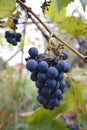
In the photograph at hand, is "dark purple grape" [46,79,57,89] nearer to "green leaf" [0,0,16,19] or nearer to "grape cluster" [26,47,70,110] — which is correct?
"grape cluster" [26,47,70,110]

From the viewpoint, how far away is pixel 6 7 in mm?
749

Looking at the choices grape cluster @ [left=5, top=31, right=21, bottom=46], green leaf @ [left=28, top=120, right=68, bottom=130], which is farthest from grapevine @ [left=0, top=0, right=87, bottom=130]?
green leaf @ [left=28, top=120, right=68, bottom=130]

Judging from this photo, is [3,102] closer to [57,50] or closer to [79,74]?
[79,74]

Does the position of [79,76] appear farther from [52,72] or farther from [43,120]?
[52,72]

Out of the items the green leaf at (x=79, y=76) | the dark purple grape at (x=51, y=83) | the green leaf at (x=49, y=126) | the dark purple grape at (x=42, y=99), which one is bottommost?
the green leaf at (x=49, y=126)

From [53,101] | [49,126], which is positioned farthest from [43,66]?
[49,126]

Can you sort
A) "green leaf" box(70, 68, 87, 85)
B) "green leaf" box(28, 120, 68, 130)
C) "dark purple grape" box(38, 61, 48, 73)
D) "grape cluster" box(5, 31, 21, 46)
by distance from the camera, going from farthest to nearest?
"green leaf" box(70, 68, 87, 85) → "green leaf" box(28, 120, 68, 130) → "grape cluster" box(5, 31, 21, 46) → "dark purple grape" box(38, 61, 48, 73)

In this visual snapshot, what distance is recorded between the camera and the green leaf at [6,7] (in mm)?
739

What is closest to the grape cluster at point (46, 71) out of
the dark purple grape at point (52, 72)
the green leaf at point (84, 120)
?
the dark purple grape at point (52, 72)

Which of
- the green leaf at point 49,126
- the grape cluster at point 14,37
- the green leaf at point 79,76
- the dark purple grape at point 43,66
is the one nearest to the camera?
the dark purple grape at point 43,66

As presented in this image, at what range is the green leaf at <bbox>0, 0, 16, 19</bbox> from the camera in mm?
739

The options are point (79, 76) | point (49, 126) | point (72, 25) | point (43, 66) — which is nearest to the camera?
point (43, 66)

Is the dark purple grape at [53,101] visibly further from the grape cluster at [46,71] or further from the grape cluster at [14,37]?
the grape cluster at [14,37]

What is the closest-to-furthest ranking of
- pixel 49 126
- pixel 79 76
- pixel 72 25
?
1. pixel 72 25
2. pixel 49 126
3. pixel 79 76
